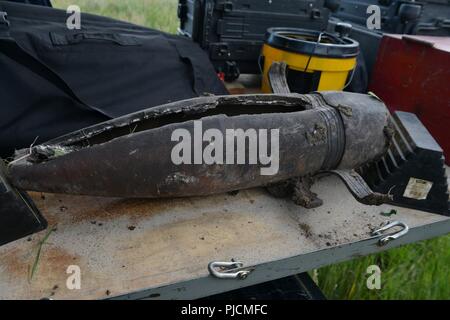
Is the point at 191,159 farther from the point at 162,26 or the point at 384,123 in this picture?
the point at 162,26

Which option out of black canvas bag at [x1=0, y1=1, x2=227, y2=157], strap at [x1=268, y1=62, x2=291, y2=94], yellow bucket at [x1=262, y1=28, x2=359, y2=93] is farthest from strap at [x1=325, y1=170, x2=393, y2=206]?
black canvas bag at [x1=0, y1=1, x2=227, y2=157]

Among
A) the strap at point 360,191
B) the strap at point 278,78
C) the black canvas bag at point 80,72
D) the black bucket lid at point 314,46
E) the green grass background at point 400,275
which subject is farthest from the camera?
the green grass background at point 400,275

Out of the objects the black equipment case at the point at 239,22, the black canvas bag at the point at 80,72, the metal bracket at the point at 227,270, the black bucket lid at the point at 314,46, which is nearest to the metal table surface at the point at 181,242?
the metal bracket at the point at 227,270

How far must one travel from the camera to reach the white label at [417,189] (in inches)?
44.4

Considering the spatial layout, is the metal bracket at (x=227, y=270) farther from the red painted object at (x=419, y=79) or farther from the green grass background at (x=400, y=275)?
the red painted object at (x=419, y=79)

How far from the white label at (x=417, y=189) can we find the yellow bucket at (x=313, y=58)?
20.8 inches

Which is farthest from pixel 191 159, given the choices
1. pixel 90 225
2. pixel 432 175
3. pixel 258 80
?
pixel 258 80

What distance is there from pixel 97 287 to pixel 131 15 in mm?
3533

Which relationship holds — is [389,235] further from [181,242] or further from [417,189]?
[181,242]

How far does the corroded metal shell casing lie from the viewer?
2.78 ft

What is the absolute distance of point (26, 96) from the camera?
44.8 inches

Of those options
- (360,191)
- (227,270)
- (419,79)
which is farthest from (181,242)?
(419,79)

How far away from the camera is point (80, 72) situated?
1.28 metres

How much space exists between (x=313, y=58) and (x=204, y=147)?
0.71m
